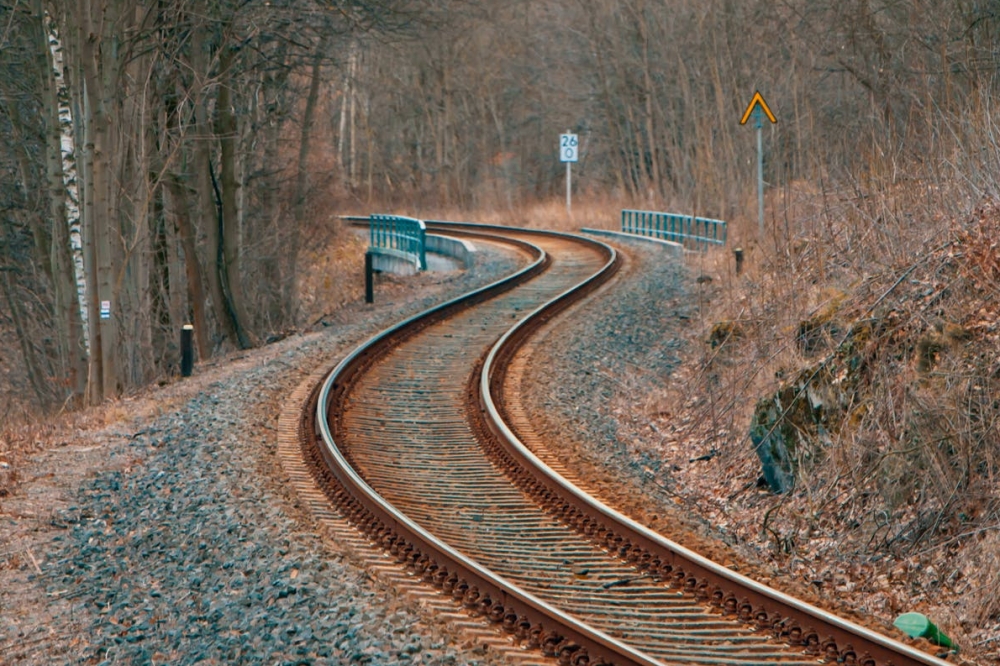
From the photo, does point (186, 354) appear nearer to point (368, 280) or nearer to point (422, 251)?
point (368, 280)

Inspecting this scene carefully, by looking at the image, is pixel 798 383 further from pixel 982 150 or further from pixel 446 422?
pixel 446 422

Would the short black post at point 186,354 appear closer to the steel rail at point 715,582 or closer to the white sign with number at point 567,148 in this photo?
the steel rail at point 715,582

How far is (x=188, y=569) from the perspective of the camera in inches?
327

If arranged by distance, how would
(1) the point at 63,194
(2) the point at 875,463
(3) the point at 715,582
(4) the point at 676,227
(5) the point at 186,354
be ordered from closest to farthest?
(3) the point at 715,582, (2) the point at 875,463, (5) the point at 186,354, (1) the point at 63,194, (4) the point at 676,227

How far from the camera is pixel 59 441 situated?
41.7ft

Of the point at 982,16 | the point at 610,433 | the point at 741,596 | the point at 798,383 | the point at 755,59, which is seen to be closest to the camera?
the point at 741,596

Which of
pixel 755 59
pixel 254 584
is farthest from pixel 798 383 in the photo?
pixel 755 59

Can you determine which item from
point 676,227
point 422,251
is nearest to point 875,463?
point 422,251

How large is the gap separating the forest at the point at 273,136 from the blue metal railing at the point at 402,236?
6.30 feet

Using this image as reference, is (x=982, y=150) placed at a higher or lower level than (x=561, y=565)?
higher

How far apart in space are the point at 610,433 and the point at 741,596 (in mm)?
5046

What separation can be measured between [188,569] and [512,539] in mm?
2353

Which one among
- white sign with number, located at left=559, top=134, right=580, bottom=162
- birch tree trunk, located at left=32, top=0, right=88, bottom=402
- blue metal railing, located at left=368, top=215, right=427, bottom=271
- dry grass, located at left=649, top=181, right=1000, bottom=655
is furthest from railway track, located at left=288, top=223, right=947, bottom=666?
white sign with number, located at left=559, top=134, right=580, bottom=162

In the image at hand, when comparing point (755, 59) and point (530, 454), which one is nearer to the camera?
point (530, 454)
